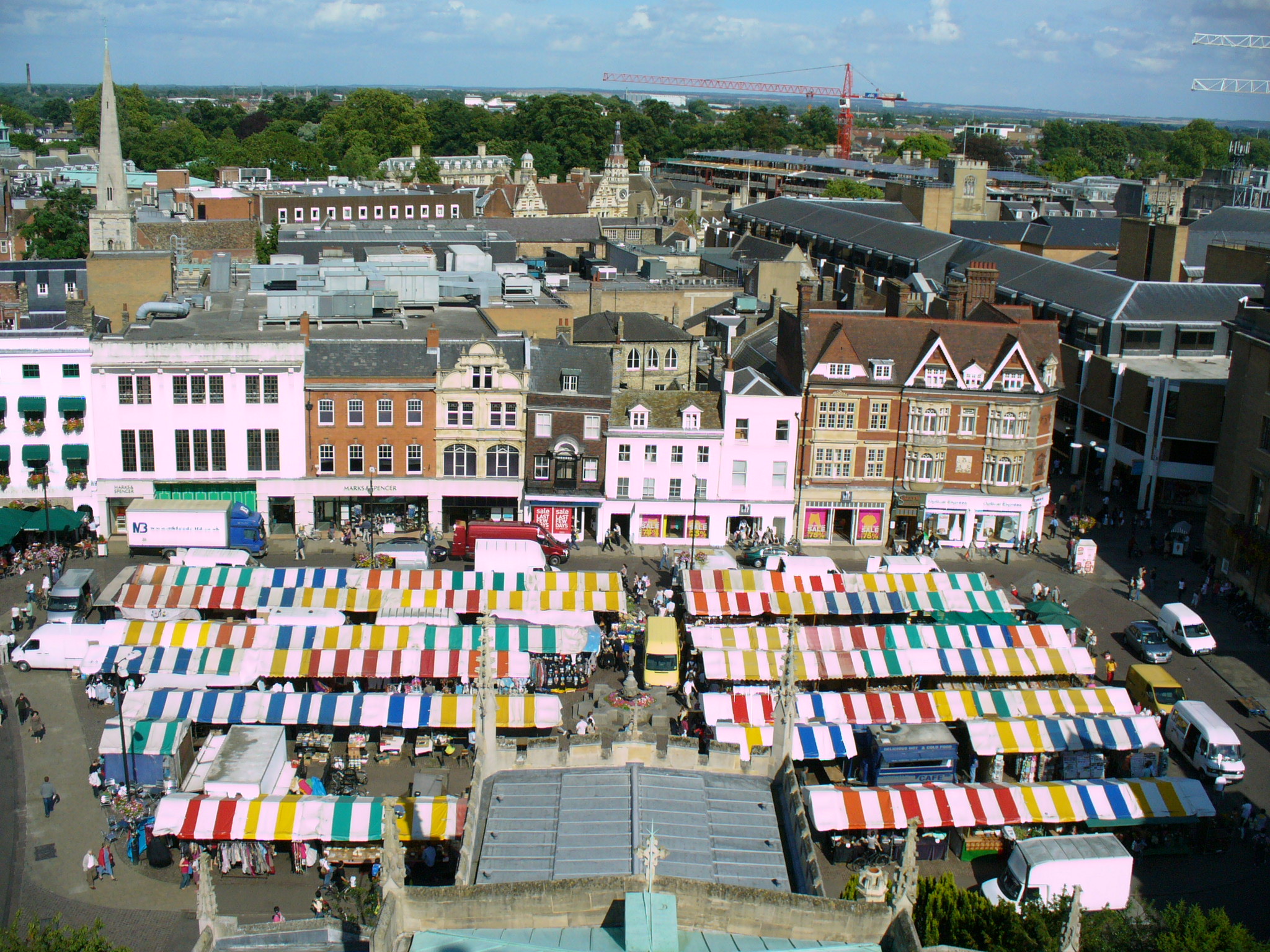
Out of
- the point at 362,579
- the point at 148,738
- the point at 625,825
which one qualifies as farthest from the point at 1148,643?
the point at 148,738

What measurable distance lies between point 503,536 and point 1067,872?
2624cm

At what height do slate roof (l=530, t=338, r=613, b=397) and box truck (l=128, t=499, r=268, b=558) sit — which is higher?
slate roof (l=530, t=338, r=613, b=397)

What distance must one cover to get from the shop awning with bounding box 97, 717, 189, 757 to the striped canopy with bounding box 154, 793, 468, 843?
322cm

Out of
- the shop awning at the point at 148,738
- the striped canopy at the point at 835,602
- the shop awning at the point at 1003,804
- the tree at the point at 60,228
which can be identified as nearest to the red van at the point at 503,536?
the striped canopy at the point at 835,602

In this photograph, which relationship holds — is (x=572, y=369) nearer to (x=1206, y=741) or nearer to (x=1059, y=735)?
(x=1059, y=735)

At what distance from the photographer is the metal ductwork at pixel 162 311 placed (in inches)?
2185

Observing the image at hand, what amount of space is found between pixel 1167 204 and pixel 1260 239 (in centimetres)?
717

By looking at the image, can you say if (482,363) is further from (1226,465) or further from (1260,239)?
(1260,239)

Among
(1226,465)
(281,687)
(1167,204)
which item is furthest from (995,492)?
(1167,204)

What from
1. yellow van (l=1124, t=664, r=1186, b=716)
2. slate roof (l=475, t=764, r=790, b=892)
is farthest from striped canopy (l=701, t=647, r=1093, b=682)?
slate roof (l=475, t=764, r=790, b=892)

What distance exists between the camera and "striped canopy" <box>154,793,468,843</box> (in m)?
29.1

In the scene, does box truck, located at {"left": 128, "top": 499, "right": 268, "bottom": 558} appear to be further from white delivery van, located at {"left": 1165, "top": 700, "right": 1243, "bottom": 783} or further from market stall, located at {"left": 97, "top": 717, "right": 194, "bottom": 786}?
white delivery van, located at {"left": 1165, "top": 700, "right": 1243, "bottom": 783}

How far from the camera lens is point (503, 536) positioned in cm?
4834

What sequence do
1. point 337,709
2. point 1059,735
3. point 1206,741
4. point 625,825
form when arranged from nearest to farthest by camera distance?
point 625,825 < point 1059,735 < point 337,709 < point 1206,741
